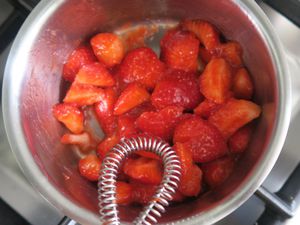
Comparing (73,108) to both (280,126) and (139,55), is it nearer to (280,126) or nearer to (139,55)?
(139,55)

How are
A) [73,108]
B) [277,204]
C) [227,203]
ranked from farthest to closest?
[73,108], [277,204], [227,203]

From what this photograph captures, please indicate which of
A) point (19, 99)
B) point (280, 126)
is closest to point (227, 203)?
point (280, 126)

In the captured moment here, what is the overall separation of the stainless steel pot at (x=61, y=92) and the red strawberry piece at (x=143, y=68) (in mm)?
102

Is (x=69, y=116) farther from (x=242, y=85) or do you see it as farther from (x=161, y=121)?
(x=242, y=85)

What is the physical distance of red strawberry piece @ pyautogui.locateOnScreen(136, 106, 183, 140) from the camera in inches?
31.3

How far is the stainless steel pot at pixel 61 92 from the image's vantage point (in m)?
0.67

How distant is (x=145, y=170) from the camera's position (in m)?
0.75

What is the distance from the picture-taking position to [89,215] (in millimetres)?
663

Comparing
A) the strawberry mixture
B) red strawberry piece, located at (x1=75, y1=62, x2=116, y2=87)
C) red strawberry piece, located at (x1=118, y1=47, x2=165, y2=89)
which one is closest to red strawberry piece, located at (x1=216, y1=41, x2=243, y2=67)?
the strawberry mixture

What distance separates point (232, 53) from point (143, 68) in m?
0.18

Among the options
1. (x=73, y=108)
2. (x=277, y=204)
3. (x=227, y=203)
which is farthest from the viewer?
(x=73, y=108)

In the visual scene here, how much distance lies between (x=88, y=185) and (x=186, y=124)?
0.22 metres

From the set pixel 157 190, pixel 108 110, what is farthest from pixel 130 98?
pixel 157 190

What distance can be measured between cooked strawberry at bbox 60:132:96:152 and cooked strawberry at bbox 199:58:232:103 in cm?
25
